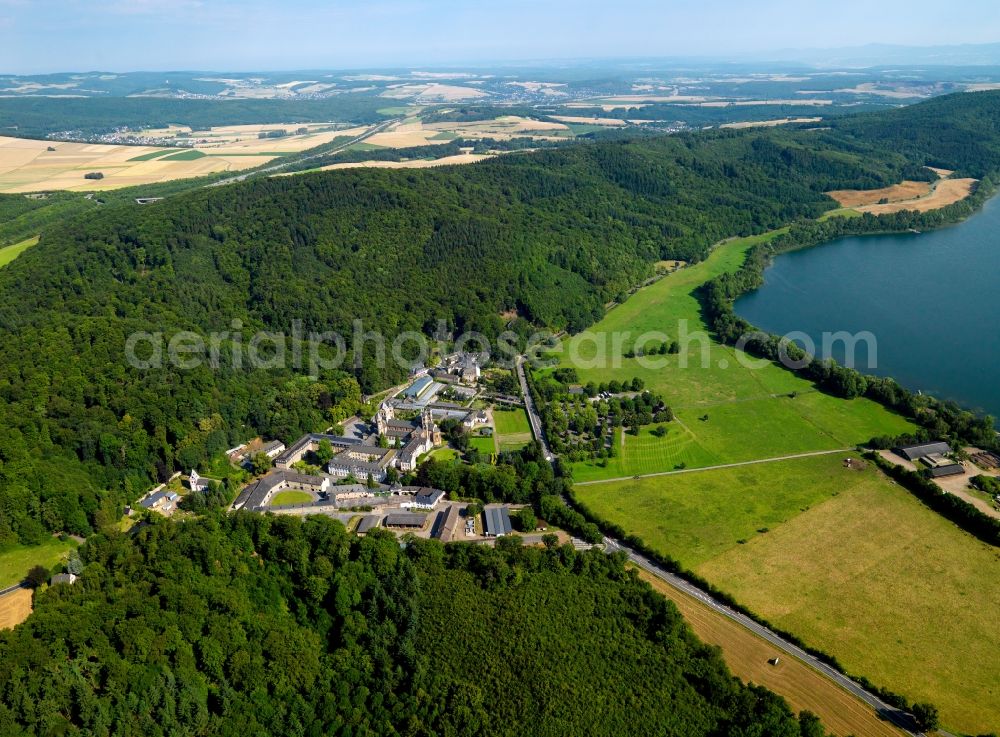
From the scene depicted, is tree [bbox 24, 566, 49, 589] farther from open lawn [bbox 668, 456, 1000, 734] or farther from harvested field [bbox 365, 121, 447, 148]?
harvested field [bbox 365, 121, 447, 148]

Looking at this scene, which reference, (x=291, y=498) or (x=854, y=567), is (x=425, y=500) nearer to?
(x=291, y=498)

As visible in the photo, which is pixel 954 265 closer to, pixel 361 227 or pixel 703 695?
pixel 361 227

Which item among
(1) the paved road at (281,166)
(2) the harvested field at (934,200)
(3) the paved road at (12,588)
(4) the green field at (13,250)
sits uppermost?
(1) the paved road at (281,166)

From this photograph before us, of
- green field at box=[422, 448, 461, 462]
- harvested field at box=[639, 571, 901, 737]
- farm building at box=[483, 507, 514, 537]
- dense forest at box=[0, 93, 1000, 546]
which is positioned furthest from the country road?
dense forest at box=[0, 93, 1000, 546]

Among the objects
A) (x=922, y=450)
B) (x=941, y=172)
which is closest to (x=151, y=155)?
(x=922, y=450)

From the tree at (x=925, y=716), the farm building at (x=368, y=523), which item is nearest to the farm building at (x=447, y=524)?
the farm building at (x=368, y=523)

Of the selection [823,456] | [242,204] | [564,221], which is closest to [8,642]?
[823,456]

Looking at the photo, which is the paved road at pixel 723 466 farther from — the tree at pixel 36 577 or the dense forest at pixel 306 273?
the tree at pixel 36 577
